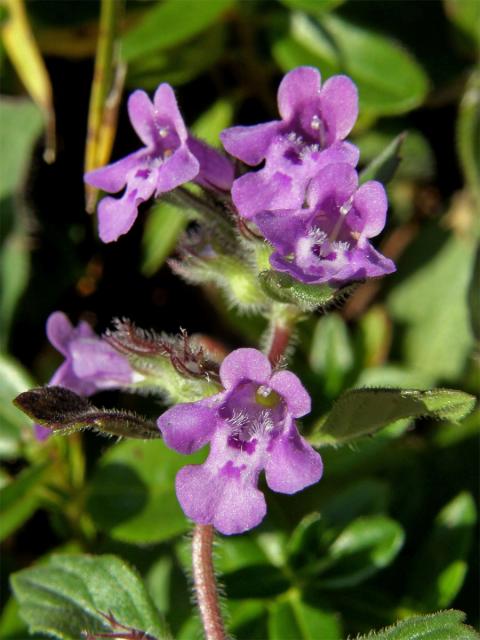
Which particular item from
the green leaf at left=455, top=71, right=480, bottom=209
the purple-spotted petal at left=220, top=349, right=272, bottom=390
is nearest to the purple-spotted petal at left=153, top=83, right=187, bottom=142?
the purple-spotted petal at left=220, top=349, right=272, bottom=390

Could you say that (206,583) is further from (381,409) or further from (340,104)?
(340,104)

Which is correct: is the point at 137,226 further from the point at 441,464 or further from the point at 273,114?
the point at 441,464

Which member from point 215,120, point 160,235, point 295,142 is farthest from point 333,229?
point 215,120

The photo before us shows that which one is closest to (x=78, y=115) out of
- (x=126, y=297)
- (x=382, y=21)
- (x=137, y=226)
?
(x=137, y=226)

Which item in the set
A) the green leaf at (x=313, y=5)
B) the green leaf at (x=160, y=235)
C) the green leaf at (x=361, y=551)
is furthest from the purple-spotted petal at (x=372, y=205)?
the green leaf at (x=160, y=235)

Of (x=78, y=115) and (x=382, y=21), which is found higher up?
(x=382, y=21)

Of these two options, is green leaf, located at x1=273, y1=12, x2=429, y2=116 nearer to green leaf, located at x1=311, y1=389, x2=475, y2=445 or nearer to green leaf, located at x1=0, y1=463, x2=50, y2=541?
green leaf, located at x1=311, y1=389, x2=475, y2=445

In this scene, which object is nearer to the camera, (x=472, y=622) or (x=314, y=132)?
(x=314, y=132)

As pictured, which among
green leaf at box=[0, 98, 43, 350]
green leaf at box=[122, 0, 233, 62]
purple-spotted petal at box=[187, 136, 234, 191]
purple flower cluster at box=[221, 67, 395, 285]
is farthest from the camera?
green leaf at box=[0, 98, 43, 350]
